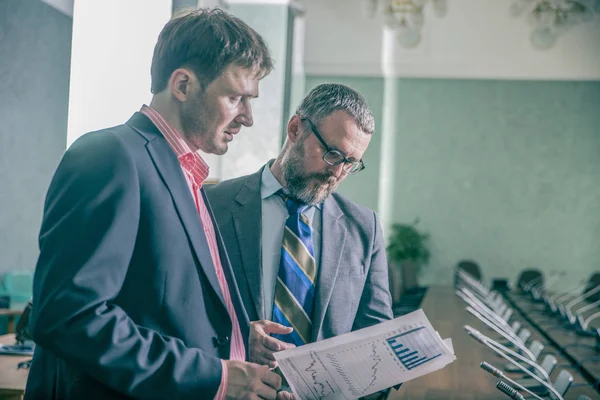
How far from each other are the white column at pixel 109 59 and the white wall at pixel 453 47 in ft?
20.8

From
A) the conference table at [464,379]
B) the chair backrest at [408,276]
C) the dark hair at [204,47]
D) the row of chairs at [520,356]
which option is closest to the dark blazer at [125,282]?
the dark hair at [204,47]

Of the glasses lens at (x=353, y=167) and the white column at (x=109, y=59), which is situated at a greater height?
the white column at (x=109, y=59)

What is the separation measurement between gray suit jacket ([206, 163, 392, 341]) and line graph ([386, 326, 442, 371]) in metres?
0.44

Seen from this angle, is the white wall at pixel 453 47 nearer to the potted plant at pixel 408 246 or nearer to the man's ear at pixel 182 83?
the potted plant at pixel 408 246

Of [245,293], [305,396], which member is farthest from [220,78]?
[245,293]

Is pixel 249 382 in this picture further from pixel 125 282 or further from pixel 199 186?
pixel 199 186

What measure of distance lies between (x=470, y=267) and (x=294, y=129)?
24.6 feet

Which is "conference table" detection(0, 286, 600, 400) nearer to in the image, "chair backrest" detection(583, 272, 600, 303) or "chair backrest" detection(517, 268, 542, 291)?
"chair backrest" detection(583, 272, 600, 303)

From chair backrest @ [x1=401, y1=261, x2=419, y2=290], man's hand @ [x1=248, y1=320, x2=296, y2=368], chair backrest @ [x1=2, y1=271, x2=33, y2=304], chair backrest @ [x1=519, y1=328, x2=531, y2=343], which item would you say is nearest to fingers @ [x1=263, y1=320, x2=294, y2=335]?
man's hand @ [x1=248, y1=320, x2=296, y2=368]

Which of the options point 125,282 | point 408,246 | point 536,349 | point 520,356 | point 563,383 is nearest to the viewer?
point 125,282

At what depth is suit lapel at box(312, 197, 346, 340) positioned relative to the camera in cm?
185

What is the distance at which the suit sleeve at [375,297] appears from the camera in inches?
76.8

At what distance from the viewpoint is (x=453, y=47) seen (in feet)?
31.4

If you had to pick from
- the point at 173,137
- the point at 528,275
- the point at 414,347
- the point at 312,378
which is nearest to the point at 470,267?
the point at 528,275
